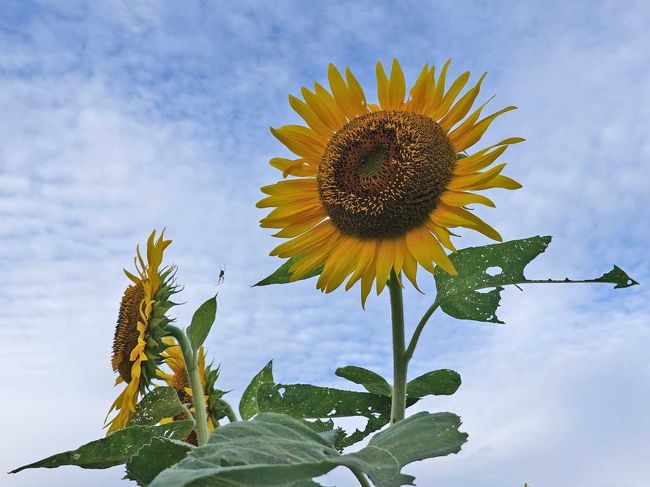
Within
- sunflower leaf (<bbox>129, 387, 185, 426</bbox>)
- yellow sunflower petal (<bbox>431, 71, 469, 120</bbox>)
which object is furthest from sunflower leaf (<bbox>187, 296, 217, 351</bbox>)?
yellow sunflower petal (<bbox>431, 71, 469, 120</bbox>)

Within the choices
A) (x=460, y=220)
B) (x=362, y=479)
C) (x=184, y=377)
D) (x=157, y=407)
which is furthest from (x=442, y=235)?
(x=184, y=377)

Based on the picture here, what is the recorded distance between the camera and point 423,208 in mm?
2287

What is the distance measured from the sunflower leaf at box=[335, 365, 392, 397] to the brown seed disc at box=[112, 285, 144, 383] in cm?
98

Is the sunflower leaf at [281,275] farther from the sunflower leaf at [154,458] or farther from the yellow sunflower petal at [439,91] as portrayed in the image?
the sunflower leaf at [154,458]

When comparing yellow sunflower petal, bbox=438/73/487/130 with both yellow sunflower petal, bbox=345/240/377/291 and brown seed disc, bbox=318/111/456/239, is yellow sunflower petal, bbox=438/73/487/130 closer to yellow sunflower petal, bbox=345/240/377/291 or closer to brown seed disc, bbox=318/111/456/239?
brown seed disc, bbox=318/111/456/239

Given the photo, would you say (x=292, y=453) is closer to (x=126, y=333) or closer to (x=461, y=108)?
(x=461, y=108)

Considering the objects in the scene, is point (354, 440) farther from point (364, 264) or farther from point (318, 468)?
point (318, 468)

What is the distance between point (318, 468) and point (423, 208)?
1335 mm

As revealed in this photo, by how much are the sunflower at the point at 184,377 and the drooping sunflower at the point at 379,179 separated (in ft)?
2.93

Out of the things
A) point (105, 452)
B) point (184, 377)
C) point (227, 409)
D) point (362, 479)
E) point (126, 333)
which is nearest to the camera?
point (362, 479)

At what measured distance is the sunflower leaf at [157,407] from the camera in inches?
105

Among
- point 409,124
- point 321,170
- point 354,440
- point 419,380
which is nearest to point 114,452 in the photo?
point 354,440

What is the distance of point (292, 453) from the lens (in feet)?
3.96

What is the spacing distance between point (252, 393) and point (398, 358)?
920mm
